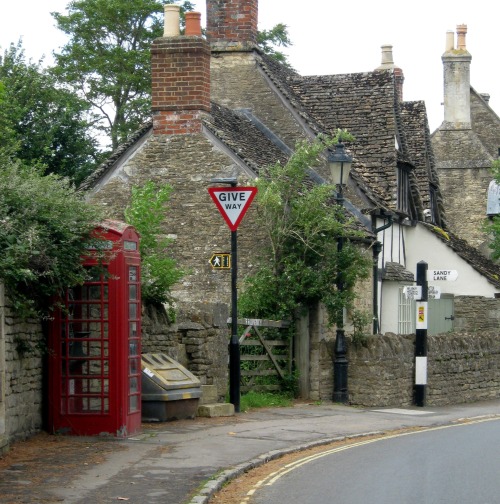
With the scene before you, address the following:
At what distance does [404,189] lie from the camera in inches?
1273

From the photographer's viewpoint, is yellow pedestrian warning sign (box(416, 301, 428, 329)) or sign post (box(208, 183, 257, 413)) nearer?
sign post (box(208, 183, 257, 413))

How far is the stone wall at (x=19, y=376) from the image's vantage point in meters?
13.2

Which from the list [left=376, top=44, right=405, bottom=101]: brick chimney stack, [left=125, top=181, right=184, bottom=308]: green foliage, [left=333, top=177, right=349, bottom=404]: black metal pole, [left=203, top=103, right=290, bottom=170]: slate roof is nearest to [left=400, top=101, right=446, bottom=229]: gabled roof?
[left=376, top=44, right=405, bottom=101]: brick chimney stack

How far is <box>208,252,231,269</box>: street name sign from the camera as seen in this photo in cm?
2452

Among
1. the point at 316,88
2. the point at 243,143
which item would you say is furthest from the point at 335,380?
the point at 316,88

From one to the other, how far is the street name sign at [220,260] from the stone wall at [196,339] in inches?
220

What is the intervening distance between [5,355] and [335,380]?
9788 millimetres

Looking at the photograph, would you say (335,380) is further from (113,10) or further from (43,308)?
(113,10)

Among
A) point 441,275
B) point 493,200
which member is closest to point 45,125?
point 441,275

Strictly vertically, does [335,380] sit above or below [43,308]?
below

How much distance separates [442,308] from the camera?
37.1m

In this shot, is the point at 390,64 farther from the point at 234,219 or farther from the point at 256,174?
the point at 234,219

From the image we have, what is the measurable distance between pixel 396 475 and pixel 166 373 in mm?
4836

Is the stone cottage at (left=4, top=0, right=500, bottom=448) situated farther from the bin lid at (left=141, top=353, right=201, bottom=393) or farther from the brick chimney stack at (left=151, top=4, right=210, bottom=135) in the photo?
the bin lid at (left=141, top=353, right=201, bottom=393)
